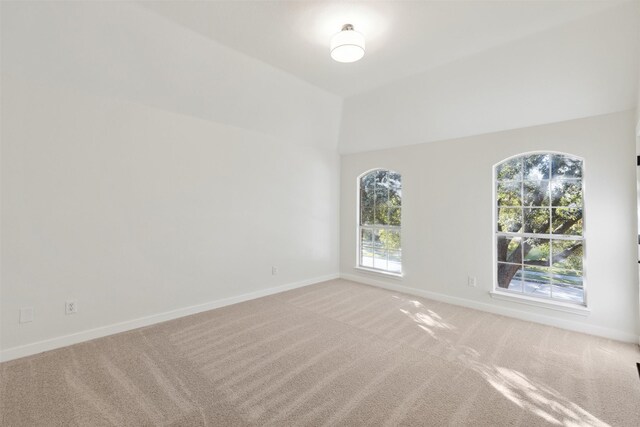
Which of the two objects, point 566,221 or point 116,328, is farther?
point 566,221

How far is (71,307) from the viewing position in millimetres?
2789

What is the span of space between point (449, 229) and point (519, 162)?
1221mm

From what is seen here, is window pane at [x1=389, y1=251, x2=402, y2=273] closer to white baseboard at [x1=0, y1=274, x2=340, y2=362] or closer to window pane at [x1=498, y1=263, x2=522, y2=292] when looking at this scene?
window pane at [x1=498, y1=263, x2=522, y2=292]

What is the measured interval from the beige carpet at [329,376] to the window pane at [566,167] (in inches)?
70.2

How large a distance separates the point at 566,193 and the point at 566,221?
33 cm

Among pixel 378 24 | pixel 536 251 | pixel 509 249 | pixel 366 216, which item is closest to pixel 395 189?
pixel 366 216

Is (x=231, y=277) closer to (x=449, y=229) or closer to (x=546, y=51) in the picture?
(x=449, y=229)

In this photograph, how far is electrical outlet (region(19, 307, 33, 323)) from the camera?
254cm

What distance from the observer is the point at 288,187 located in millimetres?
4734

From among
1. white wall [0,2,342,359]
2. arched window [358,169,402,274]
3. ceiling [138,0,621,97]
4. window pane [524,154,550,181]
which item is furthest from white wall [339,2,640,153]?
white wall [0,2,342,359]

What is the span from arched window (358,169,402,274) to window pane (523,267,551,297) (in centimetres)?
172

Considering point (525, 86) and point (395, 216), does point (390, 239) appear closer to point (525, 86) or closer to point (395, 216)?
point (395, 216)

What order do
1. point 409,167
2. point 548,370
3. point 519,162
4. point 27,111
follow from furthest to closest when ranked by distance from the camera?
1. point 409,167
2. point 519,162
3. point 27,111
4. point 548,370

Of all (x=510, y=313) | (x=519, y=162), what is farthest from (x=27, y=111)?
(x=510, y=313)
